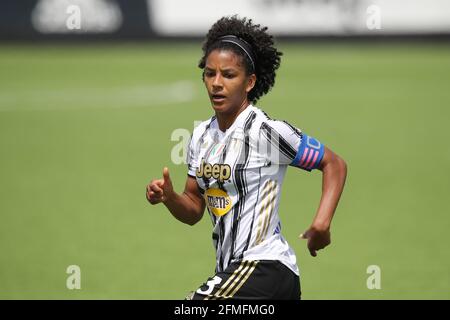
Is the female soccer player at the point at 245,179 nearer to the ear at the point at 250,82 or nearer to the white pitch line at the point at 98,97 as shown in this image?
the ear at the point at 250,82

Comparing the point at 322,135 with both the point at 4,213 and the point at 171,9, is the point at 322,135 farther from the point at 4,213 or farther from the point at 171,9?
the point at 171,9

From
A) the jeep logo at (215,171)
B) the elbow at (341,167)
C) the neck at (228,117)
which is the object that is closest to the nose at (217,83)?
the neck at (228,117)

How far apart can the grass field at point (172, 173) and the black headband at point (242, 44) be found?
3.85 metres

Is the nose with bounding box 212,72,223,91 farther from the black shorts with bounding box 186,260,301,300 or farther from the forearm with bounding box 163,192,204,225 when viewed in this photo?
the black shorts with bounding box 186,260,301,300

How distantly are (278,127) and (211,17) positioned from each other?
2622 centimetres

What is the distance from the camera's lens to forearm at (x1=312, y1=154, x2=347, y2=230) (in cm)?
521

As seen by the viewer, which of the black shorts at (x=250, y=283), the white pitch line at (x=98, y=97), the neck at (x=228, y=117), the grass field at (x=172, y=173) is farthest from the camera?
the white pitch line at (x=98, y=97)

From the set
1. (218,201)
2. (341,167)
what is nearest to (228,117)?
(218,201)

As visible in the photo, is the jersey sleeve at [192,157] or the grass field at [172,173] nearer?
the jersey sleeve at [192,157]

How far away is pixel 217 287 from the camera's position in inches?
211

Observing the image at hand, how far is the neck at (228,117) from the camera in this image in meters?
5.60

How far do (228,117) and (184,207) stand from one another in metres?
0.64
